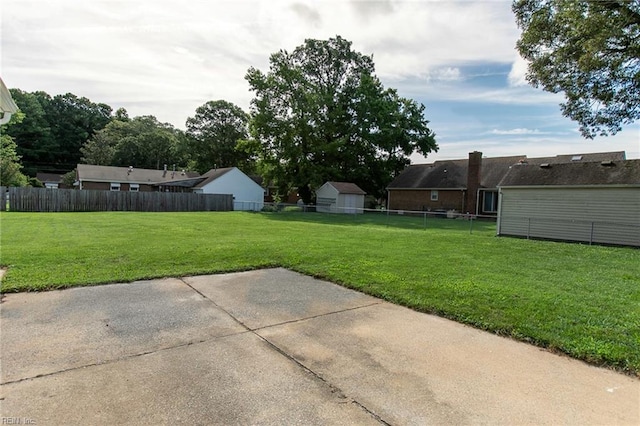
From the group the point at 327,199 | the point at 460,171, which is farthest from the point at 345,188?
the point at 460,171

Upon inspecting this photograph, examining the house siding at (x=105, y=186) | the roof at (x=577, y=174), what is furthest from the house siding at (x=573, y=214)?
the house siding at (x=105, y=186)

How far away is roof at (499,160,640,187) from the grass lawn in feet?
12.7

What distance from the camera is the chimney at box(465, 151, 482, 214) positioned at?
28.1 metres

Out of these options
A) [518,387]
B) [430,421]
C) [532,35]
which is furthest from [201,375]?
[532,35]

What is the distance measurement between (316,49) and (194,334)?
122ft

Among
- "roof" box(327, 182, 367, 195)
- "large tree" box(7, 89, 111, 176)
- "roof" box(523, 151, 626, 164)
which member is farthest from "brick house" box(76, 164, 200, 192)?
"roof" box(523, 151, 626, 164)

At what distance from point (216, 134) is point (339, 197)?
2896cm

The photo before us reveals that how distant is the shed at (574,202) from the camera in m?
13.2

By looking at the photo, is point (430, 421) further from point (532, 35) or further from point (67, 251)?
point (532, 35)

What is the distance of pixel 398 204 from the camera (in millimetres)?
34438

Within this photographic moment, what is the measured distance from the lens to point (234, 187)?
37750mm

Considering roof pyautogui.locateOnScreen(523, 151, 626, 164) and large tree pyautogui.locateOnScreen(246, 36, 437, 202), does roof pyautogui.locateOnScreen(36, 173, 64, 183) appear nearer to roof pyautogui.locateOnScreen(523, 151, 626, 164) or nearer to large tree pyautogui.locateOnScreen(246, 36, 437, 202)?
large tree pyautogui.locateOnScreen(246, 36, 437, 202)

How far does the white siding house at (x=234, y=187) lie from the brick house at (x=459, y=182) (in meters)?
14.3

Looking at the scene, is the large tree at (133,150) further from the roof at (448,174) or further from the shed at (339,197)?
the roof at (448,174)
